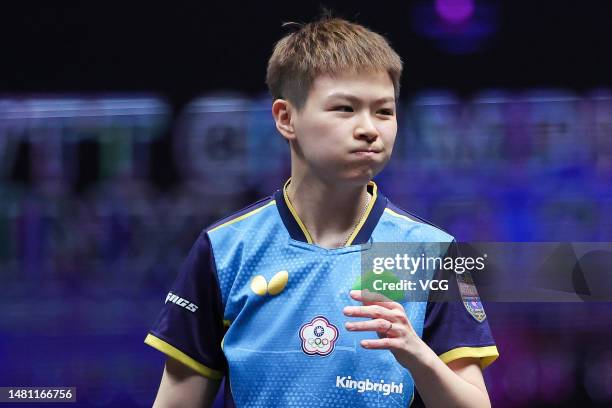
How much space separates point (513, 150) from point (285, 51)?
147cm

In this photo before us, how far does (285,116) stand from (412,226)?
322 mm

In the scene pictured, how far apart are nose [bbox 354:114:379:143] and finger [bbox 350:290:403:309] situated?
28 centimetres

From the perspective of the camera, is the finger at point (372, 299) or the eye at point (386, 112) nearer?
the finger at point (372, 299)

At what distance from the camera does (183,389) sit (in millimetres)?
1843

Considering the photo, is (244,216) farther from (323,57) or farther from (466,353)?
(466,353)

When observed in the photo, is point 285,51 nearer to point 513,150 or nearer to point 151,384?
point 513,150

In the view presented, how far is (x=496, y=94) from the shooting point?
3.24 metres

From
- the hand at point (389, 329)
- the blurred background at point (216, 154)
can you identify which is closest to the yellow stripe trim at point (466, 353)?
the hand at point (389, 329)

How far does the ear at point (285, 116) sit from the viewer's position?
6.17 feet

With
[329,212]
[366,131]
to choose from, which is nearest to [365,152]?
[366,131]

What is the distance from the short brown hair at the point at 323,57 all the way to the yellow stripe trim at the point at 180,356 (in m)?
0.51

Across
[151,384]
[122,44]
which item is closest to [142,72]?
[122,44]

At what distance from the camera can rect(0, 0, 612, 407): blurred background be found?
321cm

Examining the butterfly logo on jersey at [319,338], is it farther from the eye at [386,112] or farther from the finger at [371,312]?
the eye at [386,112]
